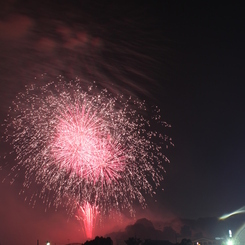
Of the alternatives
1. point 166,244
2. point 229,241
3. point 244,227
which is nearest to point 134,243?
point 166,244

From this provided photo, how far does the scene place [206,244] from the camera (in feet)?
278

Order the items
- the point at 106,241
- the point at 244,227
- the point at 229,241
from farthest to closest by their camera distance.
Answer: the point at 244,227, the point at 106,241, the point at 229,241

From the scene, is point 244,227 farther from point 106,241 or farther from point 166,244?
point 106,241

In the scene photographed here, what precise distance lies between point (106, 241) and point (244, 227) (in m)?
36.5

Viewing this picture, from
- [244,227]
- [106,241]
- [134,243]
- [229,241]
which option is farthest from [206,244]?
[229,241]

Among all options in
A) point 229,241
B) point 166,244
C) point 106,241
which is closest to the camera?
point 229,241

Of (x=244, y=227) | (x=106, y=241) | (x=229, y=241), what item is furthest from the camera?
(x=244, y=227)

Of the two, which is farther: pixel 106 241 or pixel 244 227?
pixel 244 227

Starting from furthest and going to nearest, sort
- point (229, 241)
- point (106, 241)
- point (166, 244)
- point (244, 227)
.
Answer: point (166, 244)
point (244, 227)
point (106, 241)
point (229, 241)

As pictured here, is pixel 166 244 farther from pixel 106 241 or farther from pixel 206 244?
pixel 106 241

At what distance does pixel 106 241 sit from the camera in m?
65.2

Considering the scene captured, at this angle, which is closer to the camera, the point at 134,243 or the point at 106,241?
the point at 106,241

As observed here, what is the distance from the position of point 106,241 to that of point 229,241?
34.3 metres

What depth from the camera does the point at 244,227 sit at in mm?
80375
